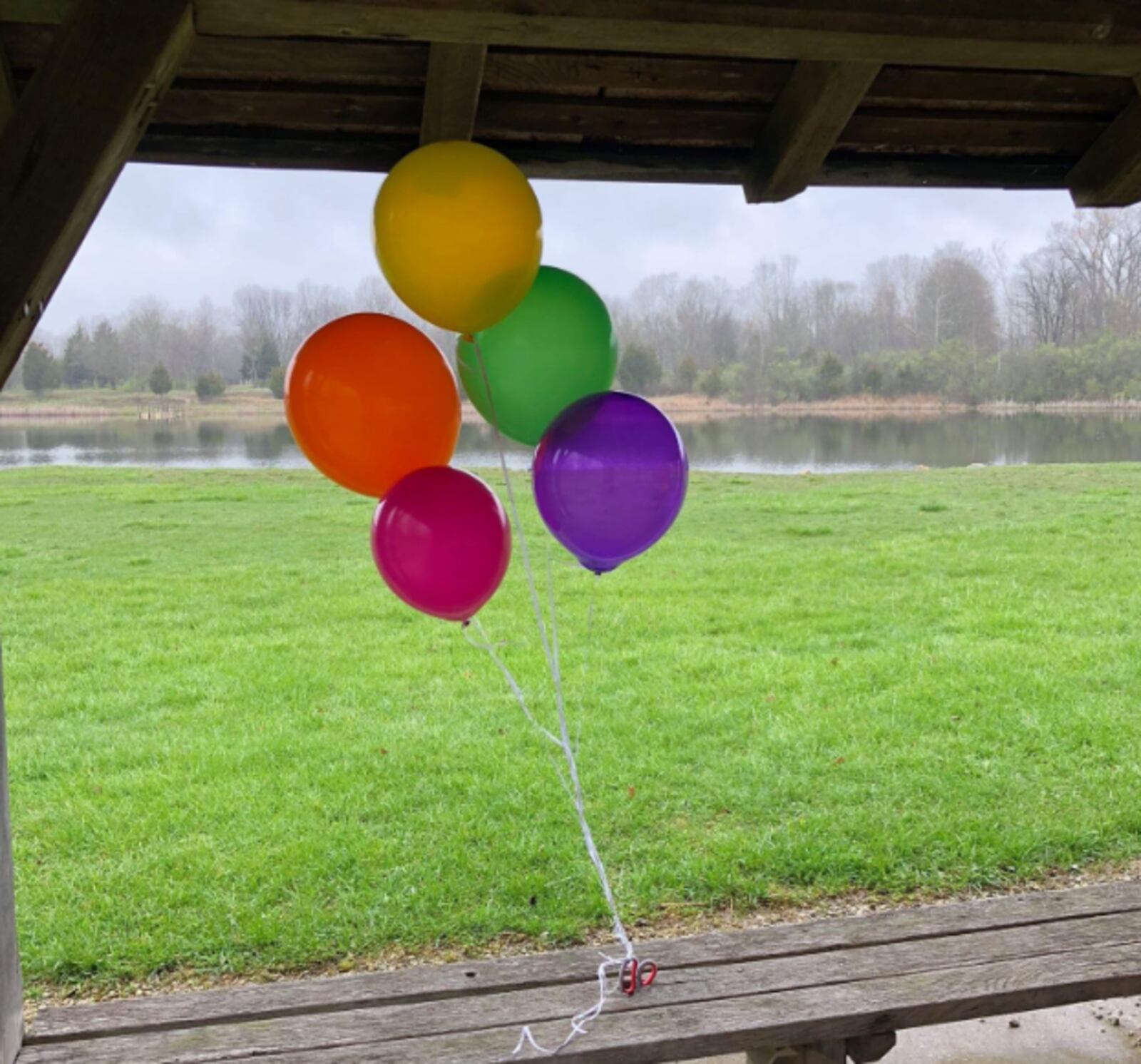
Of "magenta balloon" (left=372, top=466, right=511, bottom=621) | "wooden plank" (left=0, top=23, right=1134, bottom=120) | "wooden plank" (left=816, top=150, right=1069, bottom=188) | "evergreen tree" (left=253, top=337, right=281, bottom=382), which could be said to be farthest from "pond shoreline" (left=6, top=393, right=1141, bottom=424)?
"magenta balloon" (left=372, top=466, right=511, bottom=621)

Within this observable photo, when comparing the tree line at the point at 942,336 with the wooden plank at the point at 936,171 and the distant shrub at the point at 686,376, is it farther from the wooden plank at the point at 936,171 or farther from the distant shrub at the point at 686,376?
the wooden plank at the point at 936,171

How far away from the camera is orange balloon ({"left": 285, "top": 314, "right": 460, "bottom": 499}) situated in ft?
6.04

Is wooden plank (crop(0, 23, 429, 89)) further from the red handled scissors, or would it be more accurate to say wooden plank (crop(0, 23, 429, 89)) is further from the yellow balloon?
the red handled scissors

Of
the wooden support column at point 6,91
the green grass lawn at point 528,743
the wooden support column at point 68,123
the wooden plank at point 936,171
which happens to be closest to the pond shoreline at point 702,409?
the green grass lawn at point 528,743

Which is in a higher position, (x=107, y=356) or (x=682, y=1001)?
(x=107, y=356)

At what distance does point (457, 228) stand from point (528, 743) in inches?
104

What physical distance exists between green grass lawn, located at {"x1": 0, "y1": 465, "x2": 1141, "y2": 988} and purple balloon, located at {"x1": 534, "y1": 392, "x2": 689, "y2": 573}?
4.51 feet

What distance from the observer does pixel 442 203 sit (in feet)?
5.65

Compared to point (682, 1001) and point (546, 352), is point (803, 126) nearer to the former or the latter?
point (546, 352)

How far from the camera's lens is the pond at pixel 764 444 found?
41.1 feet

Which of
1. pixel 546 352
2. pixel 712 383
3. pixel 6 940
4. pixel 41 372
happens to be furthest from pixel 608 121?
pixel 41 372

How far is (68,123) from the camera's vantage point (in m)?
1.38

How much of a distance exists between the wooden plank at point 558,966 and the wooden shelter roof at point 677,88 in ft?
5.19

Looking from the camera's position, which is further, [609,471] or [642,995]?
[642,995]
